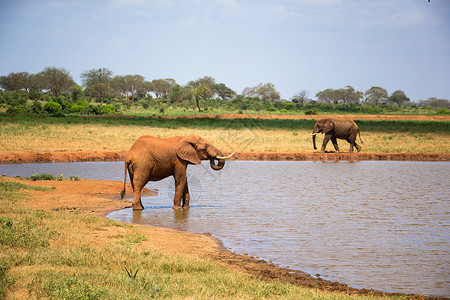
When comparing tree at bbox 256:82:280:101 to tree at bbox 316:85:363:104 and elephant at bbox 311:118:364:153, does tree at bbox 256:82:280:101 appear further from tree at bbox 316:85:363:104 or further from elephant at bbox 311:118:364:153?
elephant at bbox 311:118:364:153

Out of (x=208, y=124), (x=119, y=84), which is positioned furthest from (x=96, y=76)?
(x=208, y=124)

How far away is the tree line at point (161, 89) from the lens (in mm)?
92562

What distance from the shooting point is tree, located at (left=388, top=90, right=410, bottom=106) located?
112 metres

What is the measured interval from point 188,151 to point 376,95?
110 m

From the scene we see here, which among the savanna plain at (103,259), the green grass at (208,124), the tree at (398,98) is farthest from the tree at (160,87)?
the savanna plain at (103,259)

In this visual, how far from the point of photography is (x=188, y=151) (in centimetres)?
1389

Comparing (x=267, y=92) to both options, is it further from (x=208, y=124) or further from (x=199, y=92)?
(x=208, y=124)

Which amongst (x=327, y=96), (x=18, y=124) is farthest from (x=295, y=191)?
(x=327, y=96)

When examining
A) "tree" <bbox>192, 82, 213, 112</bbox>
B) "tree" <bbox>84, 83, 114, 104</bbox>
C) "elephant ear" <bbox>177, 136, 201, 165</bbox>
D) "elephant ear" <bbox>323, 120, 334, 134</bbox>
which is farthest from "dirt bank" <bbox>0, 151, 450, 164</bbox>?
"tree" <bbox>84, 83, 114, 104</bbox>

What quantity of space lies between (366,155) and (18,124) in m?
24.7

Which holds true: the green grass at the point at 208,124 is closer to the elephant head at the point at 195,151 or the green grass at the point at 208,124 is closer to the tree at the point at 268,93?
the elephant head at the point at 195,151

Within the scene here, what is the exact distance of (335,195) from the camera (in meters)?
17.0

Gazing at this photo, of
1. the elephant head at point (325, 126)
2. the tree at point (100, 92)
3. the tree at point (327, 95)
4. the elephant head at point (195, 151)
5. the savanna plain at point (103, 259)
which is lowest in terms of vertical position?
the savanna plain at point (103, 259)

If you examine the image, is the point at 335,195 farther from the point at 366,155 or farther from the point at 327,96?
the point at 327,96
